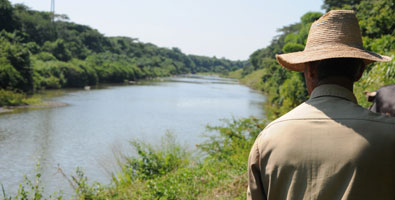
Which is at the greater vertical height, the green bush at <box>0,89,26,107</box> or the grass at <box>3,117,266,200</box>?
the grass at <box>3,117,266,200</box>

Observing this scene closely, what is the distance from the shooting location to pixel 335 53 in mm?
1449

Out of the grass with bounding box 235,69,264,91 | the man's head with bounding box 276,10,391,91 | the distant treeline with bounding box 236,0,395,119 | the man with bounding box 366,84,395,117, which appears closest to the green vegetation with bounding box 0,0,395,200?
the distant treeline with bounding box 236,0,395,119

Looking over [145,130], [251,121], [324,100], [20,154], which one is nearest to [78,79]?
[145,130]

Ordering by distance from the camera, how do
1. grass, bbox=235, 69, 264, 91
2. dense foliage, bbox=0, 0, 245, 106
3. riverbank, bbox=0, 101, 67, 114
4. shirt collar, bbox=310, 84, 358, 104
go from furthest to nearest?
grass, bbox=235, 69, 264, 91 → dense foliage, bbox=0, 0, 245, 106 → riverbank, bbox=0, 101, 67, 114 → shirt collar, bbox=310, 84, 358, 104

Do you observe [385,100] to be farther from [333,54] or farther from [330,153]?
[330,153]

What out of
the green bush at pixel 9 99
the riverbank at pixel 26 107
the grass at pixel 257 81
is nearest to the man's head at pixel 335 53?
the riverbank at pixel 26 107

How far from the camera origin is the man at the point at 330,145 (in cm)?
128

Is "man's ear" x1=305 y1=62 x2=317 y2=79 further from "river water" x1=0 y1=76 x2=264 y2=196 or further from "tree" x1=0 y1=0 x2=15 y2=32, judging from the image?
"tree" x1=0 y1=0 x2=15 y2=32

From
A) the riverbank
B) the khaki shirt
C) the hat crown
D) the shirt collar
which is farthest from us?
the riverbank

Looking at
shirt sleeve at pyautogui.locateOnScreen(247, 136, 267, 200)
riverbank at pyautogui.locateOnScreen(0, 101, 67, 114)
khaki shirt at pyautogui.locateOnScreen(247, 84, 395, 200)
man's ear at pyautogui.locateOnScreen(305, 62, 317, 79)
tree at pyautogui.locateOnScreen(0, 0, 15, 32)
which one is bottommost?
riverbank at pyautogui.locateOnScreen(0, 101, 67, 114)

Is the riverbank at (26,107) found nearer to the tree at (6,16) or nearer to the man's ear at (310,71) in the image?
the man's ear at (310,71)

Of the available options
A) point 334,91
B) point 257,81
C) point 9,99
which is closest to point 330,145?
point 334,91

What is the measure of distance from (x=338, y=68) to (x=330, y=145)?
0.35m

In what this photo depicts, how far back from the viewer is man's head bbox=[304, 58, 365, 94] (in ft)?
4.80
